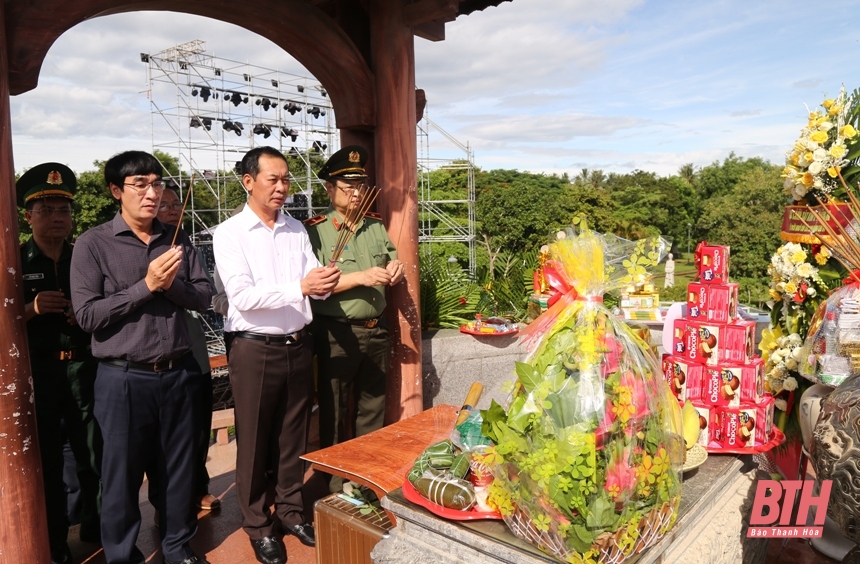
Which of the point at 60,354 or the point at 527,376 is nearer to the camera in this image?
the point at 527,376

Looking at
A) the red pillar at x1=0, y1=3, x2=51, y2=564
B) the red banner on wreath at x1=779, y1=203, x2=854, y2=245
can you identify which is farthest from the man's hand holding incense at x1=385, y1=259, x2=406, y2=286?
the red banner on wreath at x1=779, y1=203, x2=854, y2=245

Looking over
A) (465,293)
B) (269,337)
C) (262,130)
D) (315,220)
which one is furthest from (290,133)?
(269,337)

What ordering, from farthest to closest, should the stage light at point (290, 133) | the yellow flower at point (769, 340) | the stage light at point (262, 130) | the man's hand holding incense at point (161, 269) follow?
the stage light at point (290, 133), the stage light at point (262, 130), the yellow flower at point (769, 340), the man's hand holding incense at point (161, 269)

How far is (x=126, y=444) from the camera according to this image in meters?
2.40

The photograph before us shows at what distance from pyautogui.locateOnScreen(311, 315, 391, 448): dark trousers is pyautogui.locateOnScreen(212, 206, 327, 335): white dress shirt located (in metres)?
0.38

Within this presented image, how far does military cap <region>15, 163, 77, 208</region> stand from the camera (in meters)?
2.72

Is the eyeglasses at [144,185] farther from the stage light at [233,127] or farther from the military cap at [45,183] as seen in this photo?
the stage light at [233,127]

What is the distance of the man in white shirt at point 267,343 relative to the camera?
2656 mm

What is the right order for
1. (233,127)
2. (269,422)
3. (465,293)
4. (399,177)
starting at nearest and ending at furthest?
(269,422) → (399,177) → (465,293) → (233,127)

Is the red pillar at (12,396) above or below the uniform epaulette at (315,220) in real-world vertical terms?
below

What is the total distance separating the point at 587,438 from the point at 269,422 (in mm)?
1762

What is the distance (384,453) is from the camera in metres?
2.41

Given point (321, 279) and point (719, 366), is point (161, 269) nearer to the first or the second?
point (321, 279)

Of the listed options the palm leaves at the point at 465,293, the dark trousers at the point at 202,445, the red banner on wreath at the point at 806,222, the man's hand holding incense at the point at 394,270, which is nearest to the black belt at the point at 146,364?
the dark trousers at the point at 202,445
